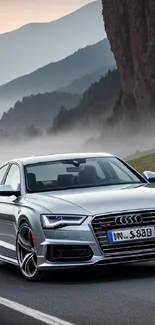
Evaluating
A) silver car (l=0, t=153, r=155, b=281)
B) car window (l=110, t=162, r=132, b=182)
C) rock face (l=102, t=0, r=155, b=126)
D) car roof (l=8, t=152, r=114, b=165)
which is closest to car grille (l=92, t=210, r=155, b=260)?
silver car (l=0, t=153, r=155, b=281)

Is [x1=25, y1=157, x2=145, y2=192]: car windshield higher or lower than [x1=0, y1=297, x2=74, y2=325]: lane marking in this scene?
higher

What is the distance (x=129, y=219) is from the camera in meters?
10.4

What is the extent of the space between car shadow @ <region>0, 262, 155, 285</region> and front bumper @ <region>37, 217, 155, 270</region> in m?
0.22

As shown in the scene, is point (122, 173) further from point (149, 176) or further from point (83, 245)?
point (83, 245)

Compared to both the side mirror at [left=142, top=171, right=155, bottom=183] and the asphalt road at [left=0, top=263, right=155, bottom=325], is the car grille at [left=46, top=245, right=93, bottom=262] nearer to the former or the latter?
the asphalt road at [left=0, top=263, right=155, bottom=325]

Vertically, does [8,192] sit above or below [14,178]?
below

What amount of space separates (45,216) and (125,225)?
0.88 meters

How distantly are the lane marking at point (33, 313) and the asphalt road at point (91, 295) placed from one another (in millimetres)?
68

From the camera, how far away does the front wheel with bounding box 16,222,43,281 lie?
10.9 metres

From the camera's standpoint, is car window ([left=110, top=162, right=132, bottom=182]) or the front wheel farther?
car window ([left=110, top=162, right=132, bottom=182])

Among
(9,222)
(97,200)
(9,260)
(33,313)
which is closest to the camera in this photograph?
(33,313)

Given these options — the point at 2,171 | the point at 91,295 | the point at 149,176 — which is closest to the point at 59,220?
the point at 91,295

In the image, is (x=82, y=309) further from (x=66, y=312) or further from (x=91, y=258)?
(x=91, y=258)

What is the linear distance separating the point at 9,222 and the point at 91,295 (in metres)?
2.83
